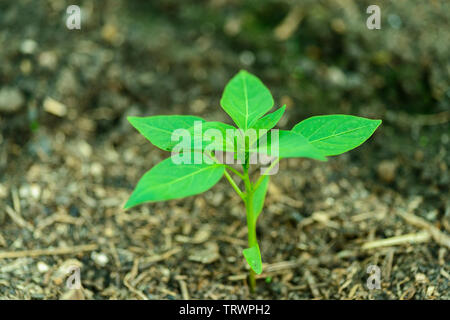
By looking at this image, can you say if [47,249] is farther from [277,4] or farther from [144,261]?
[277,4]

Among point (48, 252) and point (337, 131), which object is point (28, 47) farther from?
point (337, 131)

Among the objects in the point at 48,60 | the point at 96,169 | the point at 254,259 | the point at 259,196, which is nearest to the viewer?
the point at 254,259

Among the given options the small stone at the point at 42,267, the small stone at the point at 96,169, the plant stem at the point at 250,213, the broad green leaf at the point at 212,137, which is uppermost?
the broad green leaf at the point at 212,137

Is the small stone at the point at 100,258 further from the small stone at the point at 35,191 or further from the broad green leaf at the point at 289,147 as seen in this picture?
the broad green leaf at the point at 289,147

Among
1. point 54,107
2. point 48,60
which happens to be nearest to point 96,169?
point 54,107

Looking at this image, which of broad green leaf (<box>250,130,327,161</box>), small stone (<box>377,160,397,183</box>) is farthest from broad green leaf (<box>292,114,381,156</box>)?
small stone (<box>377,160,397,183</box>)

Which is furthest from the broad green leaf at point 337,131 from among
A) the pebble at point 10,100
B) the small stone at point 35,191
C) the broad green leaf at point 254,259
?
the pebble at point 10,100
